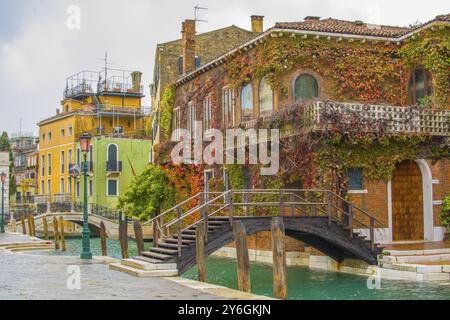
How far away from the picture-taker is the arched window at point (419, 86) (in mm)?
23656

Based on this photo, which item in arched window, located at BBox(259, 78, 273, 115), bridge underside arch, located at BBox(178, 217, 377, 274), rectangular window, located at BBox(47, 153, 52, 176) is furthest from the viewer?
rectangular window, located at BBox(47, 153, 52, 176)

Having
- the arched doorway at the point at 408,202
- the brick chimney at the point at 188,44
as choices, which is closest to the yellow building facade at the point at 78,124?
the brick chimney at the point at 188,44

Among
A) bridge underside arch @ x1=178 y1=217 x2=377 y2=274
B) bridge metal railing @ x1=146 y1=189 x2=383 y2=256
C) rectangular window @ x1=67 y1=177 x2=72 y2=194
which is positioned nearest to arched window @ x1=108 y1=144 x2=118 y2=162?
rectangular window @ x1=67 y1=177 x2=72 y2=194

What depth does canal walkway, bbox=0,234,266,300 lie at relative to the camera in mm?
12094

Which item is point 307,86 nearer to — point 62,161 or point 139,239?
point 139,239

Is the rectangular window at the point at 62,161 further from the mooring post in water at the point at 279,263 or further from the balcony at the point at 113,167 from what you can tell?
the mooring post in water at the point at 279,263

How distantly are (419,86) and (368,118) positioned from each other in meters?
3.89

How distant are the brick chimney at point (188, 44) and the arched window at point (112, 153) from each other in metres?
17.5

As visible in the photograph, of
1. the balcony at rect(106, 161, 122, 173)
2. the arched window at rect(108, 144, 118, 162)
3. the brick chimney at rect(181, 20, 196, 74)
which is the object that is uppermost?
the brick chimney at rect(181, 20, 196, 74)

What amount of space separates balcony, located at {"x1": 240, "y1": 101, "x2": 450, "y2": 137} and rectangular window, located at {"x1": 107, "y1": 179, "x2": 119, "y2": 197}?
2873 cm

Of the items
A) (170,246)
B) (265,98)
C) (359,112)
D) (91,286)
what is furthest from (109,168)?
(91,286)

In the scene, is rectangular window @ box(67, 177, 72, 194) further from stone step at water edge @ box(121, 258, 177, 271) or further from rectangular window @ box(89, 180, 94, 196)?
stone step at water edge @ box(121, 258, 177, 271)

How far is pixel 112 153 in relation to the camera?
50.2 m

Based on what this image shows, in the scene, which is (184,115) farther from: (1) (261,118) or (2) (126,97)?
(2) (126,97)
